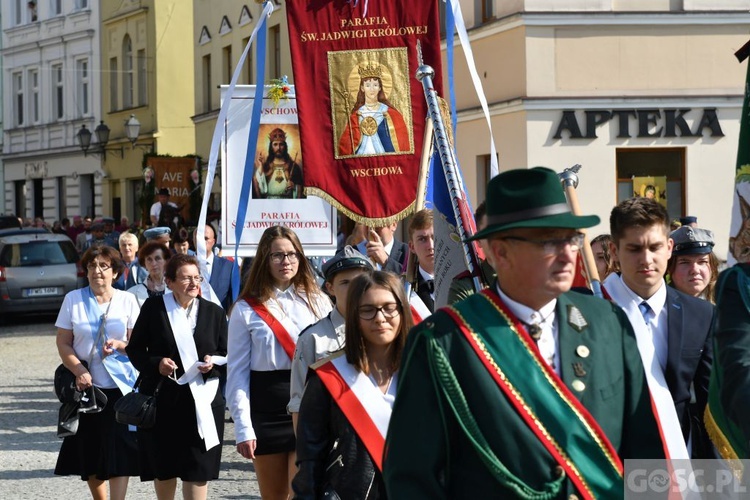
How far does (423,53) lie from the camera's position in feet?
28.7

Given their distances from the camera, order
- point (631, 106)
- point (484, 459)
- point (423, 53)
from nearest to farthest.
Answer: point (484, 459) < point (423, 53) < point (631, 106)

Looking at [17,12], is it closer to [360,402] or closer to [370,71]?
[370,71]

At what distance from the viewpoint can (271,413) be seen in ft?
23.0

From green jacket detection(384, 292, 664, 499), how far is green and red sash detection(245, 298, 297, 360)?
344 cm

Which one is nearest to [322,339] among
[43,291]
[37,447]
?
→ [37,447]

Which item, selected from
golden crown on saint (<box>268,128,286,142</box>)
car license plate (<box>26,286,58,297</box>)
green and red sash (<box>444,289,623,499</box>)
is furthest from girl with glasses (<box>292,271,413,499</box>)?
car license plate (<box>26,286,58,297</box>)

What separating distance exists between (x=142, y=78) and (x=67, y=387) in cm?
3702

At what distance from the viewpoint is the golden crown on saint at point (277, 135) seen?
10680 millimetres

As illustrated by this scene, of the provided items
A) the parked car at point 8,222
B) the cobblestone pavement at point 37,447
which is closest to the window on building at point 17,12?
the parked car at point 8,222

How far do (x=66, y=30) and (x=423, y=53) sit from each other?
43.5 meters

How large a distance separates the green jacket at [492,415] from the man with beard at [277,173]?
7072 millimetres

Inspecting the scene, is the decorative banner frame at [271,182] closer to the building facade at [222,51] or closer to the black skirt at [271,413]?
the black skirt at [271,413]

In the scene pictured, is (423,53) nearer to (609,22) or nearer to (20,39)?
(609,22)

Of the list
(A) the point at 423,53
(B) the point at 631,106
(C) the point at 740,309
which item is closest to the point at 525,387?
(C) the point at 740,309
